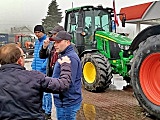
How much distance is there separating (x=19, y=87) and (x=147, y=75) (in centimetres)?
329

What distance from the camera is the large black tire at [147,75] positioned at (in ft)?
14.8

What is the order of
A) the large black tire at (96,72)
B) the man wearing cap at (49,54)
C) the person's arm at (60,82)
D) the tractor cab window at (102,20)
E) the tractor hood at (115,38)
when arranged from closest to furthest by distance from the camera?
1. the person's arm at (60,82)
2. the man wearing cap at (49,54)
3. the large black tire at (96,72)
4. the tractor hood at (115,38)
5. the tractor cab window at (102,20)

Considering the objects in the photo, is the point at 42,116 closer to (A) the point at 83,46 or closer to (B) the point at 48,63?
(B) the point at 48,63

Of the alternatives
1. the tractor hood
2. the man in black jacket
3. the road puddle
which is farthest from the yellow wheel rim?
the man in black jacket

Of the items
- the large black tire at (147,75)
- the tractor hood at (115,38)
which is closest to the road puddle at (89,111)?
the large black tire at (147,75)

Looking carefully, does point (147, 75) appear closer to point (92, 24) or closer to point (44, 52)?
point (44, 52)

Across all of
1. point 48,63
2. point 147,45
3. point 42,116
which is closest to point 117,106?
point 147,45

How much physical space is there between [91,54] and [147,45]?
2.88m

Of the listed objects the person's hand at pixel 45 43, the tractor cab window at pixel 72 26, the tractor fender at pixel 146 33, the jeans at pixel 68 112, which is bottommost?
the jeans at pixel 68 112

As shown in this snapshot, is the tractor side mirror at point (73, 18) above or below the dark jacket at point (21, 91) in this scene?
above

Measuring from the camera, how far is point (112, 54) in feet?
23.8

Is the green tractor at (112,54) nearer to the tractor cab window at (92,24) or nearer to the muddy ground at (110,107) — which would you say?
the tractor cab window at (92,24)

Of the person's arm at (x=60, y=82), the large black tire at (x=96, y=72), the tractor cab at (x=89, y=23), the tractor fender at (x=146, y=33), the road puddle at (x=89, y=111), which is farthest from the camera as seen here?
the tractor cab at (x=89, y=23)

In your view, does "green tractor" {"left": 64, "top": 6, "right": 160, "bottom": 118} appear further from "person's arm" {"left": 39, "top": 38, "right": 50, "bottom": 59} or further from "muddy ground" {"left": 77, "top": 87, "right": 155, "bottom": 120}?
"person's arm" {"left": 39, "top": 38, "right": 50, "bottom": 59}
